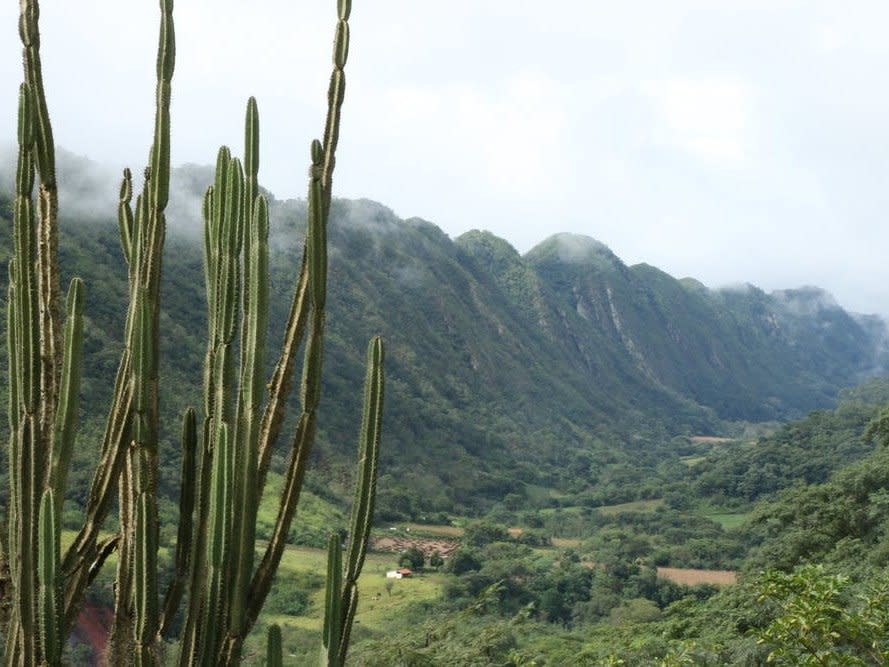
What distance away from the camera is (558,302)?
268 feet

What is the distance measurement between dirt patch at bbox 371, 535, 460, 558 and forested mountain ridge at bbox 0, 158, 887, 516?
119 inches

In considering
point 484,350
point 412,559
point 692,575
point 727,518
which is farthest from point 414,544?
point 484,350

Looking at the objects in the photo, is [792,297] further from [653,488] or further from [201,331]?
[201,331]

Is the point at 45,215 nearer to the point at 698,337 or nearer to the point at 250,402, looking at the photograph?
the point at 250,402

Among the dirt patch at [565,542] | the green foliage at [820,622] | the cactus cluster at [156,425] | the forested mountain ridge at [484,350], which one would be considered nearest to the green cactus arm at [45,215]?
the cactus cluster at [156,425]

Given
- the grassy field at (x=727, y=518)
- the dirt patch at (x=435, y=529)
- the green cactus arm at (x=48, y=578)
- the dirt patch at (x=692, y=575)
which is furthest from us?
the grassy field at (x=727, y=518)

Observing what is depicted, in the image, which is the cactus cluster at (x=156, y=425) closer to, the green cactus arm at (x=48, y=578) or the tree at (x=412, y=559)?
the green cactus arm at (x=48, y=578)

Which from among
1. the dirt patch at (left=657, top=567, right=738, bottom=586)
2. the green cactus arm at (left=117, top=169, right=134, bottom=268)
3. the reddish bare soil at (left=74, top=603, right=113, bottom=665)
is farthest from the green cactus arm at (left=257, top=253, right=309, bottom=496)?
the dirt patch at (left=657, top=567, right=738, bottom=586)

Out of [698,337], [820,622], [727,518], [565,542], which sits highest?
[820,622]

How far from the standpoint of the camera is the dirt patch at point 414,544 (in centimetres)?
2928

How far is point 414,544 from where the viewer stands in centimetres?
3017

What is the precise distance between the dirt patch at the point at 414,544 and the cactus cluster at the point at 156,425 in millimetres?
26935

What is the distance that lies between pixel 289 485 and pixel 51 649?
506 mm

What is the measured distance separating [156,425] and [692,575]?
88.6ft
